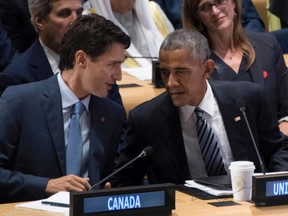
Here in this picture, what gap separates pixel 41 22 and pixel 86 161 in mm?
870

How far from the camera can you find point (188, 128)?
3412 mm

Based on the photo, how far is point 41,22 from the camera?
3883mm

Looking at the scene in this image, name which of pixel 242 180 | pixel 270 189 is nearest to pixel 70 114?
pixel 242 180

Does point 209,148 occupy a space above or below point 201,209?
above

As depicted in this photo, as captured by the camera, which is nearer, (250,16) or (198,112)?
(198,112)

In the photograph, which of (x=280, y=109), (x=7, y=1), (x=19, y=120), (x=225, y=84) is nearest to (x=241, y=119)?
(x=225, y=84)

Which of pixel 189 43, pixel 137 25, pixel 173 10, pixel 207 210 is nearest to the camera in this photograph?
pixel 207 210

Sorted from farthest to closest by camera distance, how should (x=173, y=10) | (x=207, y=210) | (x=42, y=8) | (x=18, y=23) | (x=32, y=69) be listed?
(x=173, y=10) → (x=18, y=23) → (x=42, y=8) → (x=32, y=69) → (x=207, y=210)

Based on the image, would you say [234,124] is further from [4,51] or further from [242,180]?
[4,51]

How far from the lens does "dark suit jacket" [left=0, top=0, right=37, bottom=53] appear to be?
4633mm

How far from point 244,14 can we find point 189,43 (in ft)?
7.50

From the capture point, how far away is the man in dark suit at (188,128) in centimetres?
335

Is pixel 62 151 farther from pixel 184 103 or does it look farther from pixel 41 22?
pixel 41 22

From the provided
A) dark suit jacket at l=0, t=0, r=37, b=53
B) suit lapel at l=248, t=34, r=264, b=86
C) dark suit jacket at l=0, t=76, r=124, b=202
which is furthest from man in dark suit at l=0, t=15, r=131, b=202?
dark suit jacket at l=0, t=0, r=37, b=53
